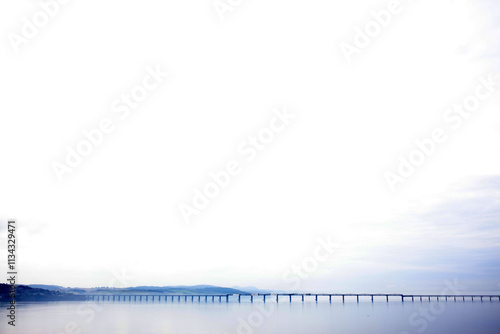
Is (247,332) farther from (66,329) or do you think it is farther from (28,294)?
(28,294)

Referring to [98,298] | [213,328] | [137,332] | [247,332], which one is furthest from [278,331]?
[98,298]

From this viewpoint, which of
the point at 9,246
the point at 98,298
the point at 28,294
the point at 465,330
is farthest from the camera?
the point at 98,298

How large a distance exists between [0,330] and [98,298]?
136m

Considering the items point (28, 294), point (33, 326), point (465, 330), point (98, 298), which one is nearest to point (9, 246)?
point (33, 326)

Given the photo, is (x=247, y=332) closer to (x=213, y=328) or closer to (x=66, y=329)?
(x=213, y=328)

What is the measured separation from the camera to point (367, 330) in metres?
43.3

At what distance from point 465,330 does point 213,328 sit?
2739 centimetres

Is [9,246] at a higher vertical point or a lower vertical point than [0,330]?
higher

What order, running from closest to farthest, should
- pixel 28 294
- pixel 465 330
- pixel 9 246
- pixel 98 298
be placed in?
pixel 9 246
pixel 465 330
pixel 28 294
pixel 98 298

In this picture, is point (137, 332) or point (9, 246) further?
point (137, 332)

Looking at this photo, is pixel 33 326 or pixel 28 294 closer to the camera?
pixel 33 326

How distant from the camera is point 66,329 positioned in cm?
4206

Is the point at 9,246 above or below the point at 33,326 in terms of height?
above

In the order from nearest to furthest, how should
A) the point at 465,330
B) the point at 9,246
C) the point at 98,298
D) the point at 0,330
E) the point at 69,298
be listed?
the point at 9,246 < the point at 0,330 < the point at 465,330 < the point at 69,298 < the point at 98,298
